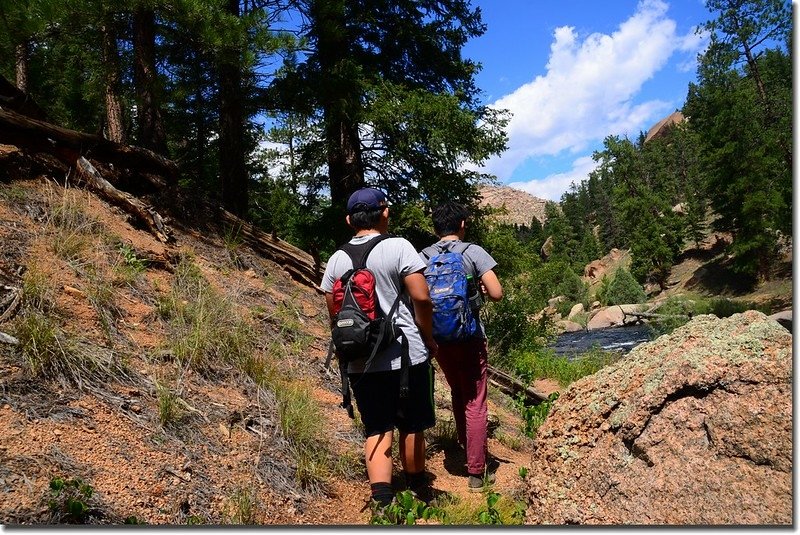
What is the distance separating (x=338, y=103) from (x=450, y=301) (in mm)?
5916

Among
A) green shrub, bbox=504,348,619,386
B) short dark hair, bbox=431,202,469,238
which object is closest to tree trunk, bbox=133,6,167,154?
short dark hair, bbox=431,202,469,238

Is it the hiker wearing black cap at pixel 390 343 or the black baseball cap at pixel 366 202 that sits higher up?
the black baseball cap at pixel 366 202

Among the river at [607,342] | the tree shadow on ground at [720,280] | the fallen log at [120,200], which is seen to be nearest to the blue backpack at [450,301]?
the fallen log at [120,200]

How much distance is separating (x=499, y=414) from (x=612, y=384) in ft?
9.38

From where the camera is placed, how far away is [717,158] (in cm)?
3356

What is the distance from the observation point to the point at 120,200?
614 cm

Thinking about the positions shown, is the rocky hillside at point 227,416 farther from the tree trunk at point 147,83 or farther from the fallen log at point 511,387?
the tree trunk at point 147,83

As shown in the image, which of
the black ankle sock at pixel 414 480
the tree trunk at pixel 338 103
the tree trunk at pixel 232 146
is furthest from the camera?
the tree trunk at pixel 232 146

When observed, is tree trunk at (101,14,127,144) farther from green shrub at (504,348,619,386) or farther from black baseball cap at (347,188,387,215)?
green shrub at (504,348,619,386)

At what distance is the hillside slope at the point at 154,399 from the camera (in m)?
2.57

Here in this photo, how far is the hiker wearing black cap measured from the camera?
2.92m

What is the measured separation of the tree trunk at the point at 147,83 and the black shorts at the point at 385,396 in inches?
235

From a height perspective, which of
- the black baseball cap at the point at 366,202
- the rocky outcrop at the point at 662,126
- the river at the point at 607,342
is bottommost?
the river at the point at 607,342

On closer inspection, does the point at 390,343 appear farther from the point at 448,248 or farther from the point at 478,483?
the point at 478,483
